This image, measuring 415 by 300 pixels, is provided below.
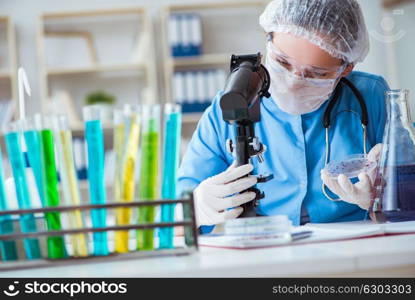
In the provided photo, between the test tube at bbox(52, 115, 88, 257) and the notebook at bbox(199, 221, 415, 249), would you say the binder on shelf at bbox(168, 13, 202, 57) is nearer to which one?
the notebook at bbox(199, 221, 415, 249)

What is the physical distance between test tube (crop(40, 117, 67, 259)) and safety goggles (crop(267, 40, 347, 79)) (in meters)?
0.73

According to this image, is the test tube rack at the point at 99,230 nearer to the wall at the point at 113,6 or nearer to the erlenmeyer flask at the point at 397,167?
the erlenmeyer flask at the point at 397,167

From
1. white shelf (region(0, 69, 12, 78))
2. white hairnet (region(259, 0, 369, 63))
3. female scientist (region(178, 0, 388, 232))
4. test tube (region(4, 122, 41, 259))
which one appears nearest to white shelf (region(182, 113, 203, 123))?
white shelf (region(0, 69, 12, 78))

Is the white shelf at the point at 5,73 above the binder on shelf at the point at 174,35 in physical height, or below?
below

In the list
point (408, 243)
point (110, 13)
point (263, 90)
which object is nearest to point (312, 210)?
point (263, 90)

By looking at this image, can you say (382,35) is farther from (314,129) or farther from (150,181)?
(150,181)

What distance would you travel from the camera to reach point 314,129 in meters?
1.68

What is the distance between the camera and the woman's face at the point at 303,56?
1512 mm

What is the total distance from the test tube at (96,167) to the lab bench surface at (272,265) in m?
0.06

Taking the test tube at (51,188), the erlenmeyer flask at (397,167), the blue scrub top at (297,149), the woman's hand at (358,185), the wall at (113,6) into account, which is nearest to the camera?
the test tube at (51,188)

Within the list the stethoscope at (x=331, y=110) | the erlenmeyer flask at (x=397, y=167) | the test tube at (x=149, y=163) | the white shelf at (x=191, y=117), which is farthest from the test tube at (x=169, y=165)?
the white shelf at (x=191, y=117)

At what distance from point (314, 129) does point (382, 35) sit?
9.66 feet

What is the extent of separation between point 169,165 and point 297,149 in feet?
2.46

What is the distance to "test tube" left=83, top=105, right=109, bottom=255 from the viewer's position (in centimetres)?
92
